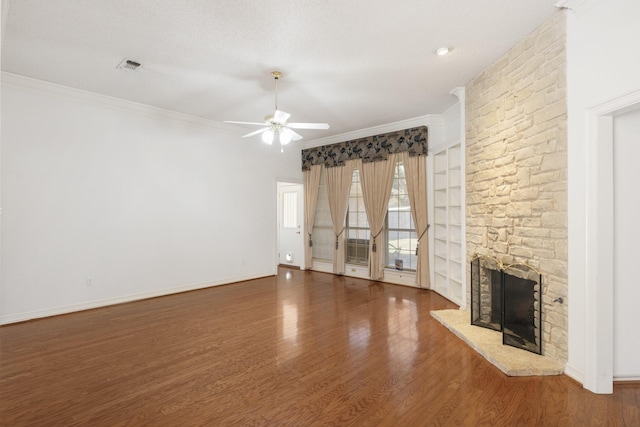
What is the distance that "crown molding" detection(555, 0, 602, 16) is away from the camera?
8.02 ft

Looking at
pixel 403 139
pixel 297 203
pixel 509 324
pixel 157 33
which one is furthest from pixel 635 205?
pixel 297 203

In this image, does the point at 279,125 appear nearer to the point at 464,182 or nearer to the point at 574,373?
the point at 464,182

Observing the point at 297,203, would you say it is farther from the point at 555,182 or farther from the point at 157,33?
the point at 555,182

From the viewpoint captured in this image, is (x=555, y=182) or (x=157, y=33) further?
(x=157, y=33)

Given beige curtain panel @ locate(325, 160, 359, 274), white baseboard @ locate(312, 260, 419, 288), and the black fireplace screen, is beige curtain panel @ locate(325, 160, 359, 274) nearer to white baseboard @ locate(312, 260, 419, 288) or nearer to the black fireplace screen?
white baseboard @ locate(312, 260, 419, 288)

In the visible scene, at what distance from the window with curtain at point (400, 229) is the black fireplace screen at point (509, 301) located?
7.17 feet

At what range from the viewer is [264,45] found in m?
3.26

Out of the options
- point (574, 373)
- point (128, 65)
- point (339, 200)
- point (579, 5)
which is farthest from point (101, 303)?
point (579, 5)

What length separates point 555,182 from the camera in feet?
9.09

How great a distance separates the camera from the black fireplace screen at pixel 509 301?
298cm

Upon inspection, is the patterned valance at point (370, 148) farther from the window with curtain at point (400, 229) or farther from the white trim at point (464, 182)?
the white trim at point (464, 182)

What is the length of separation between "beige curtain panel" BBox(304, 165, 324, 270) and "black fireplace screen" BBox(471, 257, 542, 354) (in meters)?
4.18

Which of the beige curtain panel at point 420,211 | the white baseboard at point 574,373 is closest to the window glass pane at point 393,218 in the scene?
the beige curtain panel at point 420,211

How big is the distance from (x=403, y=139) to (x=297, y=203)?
313cm
